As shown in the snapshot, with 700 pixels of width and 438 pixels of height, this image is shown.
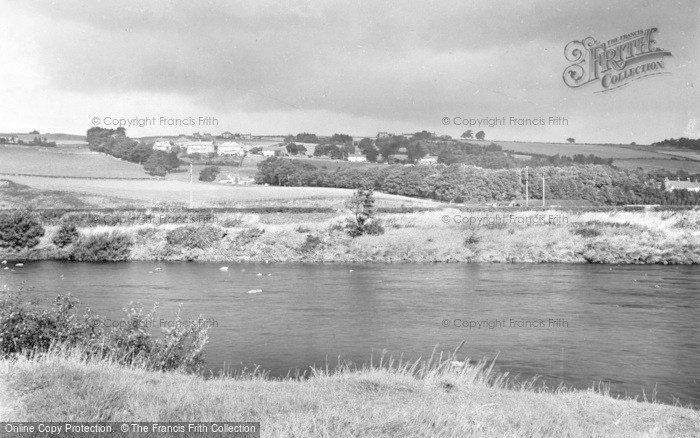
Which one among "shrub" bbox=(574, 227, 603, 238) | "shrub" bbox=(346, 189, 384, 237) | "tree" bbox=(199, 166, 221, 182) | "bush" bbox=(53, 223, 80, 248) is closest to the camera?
"shrub" bbox=(574, 227, 603, 238)

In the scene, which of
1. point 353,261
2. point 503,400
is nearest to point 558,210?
point 353,261

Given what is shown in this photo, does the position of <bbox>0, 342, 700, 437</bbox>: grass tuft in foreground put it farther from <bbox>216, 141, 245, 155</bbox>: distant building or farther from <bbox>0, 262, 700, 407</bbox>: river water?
<bbox>216, 141, 245, 155</bbox>: distant building

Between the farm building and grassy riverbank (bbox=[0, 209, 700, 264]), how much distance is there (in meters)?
48.7

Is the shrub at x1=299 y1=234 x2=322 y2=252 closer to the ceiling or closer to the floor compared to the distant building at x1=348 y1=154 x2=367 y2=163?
closer to the floor

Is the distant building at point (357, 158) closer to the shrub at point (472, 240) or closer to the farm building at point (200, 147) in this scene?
the farm building at point (200, 147)

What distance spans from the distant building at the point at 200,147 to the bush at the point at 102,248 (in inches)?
2044

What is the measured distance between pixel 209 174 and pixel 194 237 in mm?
41768

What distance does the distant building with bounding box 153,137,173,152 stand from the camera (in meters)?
93.5

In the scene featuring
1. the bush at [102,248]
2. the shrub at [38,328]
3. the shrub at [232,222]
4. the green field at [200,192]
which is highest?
the green field at [200,192]

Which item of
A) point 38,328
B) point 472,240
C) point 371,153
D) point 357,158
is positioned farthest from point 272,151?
point 38,328

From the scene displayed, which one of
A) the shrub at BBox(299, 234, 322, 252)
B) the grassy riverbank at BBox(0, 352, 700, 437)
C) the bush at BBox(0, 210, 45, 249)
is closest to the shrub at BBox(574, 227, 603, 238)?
the shrub at BBox(299, 234, 322, 252)

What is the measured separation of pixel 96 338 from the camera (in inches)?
551

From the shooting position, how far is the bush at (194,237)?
44500mm

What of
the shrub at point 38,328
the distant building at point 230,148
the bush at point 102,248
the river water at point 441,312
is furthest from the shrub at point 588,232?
the distant building at point 230,148
